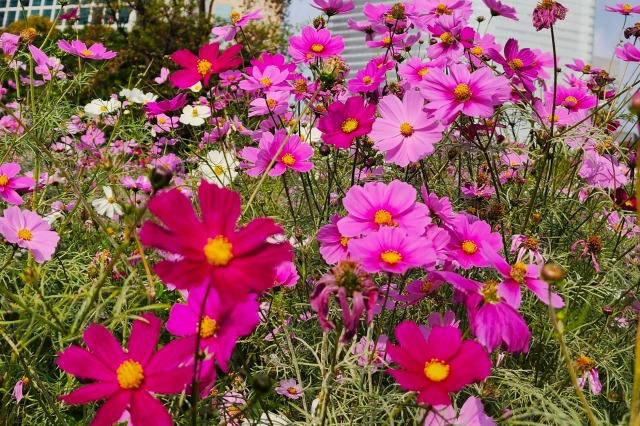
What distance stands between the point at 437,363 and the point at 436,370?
0.01m

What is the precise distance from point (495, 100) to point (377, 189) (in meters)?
0.24

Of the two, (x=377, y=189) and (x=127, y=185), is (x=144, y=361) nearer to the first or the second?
(x=377, y=189)

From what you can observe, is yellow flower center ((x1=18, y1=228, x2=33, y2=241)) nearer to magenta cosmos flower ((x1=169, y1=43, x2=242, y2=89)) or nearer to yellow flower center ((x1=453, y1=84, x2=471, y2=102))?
magenta cosmos flower ((x1=169, y1=43, x2=242, y2=89))

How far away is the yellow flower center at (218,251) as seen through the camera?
45cm

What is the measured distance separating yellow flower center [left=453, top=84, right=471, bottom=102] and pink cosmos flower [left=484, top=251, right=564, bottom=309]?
261 mm

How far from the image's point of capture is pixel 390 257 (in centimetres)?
58

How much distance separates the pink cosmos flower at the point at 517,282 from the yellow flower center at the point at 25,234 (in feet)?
1.96

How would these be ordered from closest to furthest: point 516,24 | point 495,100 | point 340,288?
point 340,288 < point 495,100 < point 516,24

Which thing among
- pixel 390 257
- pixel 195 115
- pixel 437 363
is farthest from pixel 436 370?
pixel 195 115

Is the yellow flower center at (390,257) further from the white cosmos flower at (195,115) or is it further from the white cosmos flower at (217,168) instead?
the white cosmos flower at (195,115)

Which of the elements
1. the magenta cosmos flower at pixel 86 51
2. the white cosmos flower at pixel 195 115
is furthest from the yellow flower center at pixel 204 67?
the white cosmos flower at pixel 195 115

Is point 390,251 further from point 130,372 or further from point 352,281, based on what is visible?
point 130,372

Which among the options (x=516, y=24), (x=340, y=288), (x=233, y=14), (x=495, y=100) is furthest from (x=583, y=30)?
(x=340, y=288)

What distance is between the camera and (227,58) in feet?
2.75
